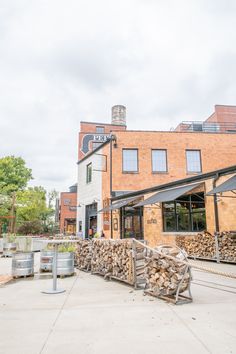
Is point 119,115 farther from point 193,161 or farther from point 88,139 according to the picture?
point 193,161

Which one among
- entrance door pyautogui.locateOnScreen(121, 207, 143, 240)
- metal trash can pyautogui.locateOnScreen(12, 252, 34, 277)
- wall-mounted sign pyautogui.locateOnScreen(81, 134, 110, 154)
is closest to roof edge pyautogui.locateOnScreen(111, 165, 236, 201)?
entrance door pyautogui.locateOnScreen(121, 207, 143, 240)

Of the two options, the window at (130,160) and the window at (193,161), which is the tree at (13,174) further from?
the window at (193,161)

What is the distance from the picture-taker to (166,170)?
62.8 feet

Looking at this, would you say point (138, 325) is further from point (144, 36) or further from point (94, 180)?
point (94, 180)

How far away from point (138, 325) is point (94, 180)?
17546mm

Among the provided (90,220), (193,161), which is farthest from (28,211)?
(193,161)

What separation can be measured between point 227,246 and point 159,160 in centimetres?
1059

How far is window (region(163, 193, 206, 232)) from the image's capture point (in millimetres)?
12180

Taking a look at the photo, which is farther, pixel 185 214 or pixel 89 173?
pixel 89 173

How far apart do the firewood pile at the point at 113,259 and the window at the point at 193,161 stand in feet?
44.1

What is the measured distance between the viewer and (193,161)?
19641 mm

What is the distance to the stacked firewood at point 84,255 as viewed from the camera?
8.67 m

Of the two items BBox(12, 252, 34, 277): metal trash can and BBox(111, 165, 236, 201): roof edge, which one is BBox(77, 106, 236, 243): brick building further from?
BBox(12, 252, 34, 277): metal trash can

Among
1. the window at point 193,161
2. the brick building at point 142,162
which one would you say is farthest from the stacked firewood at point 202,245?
the window at point 193,161
